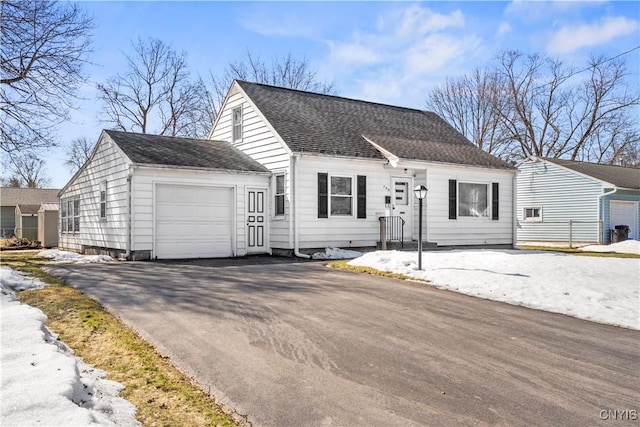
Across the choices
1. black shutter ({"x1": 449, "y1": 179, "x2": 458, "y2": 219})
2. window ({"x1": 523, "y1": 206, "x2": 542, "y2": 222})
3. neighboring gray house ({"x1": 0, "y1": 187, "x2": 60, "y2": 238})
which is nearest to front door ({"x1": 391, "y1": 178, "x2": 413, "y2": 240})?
black shutter ({"x1": 449, "y1": 179, "x2": 458, "y2": 219})

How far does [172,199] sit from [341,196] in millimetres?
5209

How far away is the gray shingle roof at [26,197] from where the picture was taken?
130 ft

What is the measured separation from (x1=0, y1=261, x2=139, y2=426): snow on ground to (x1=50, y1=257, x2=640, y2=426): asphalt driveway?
0.78 m

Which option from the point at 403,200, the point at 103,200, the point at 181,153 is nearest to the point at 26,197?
the point at 103,200

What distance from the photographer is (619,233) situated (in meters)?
22.3

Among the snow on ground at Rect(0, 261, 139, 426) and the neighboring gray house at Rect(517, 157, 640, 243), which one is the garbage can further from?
the snow on ground at Rect(0, 261, 139, 426)

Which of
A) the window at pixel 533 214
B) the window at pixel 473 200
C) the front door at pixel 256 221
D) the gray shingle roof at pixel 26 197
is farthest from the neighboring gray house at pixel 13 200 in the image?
the window at pixel 533 214

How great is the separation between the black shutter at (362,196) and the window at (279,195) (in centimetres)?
248

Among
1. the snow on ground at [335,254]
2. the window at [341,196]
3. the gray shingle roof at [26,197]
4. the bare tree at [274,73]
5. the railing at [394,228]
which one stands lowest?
the snow on ground at [335,254]

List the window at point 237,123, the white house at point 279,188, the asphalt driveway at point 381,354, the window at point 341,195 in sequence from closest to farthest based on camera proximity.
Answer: the asphalt driveway at point 381,354, the white house at point 279,188, the window at point 341,195, the window at point 237,123

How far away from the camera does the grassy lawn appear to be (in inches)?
124

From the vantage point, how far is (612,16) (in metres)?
14.0

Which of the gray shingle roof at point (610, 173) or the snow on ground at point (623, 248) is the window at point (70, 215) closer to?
the snow on ground at point (623, 248)

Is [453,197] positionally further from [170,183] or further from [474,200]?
[170,183]
